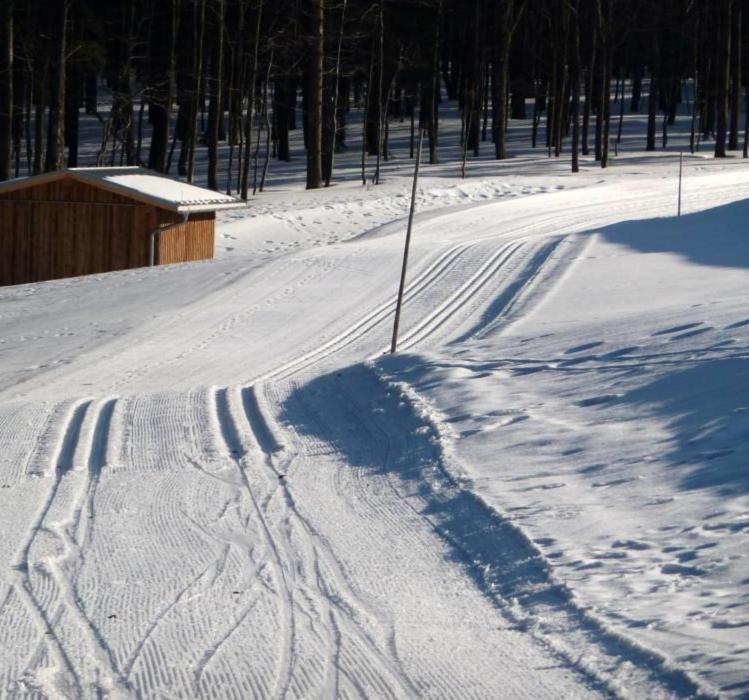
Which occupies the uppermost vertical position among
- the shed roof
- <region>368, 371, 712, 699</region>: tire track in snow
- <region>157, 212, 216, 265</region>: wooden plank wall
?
the shed roof

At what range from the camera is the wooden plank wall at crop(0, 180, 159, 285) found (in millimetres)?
23391

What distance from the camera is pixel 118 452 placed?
9328 mm

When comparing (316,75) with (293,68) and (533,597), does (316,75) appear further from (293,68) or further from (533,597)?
(533,597)

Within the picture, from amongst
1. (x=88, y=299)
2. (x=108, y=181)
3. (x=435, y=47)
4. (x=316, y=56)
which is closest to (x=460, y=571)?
(x=88, y=299)

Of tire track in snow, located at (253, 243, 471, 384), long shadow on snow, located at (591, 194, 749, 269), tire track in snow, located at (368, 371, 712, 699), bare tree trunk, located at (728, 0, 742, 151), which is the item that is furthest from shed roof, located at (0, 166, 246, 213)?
bare tree trunk, located at (728, 0, 742, 151)

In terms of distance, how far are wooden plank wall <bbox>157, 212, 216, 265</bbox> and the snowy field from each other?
625 centimetres

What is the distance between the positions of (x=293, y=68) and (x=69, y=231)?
62.7ft

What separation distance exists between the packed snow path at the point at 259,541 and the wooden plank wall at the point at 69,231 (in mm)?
7881

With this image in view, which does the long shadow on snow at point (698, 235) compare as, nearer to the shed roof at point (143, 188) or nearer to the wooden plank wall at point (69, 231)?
the shed roof at point (143, 188)

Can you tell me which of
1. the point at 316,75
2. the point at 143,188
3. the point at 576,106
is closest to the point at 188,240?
the point at 143,188

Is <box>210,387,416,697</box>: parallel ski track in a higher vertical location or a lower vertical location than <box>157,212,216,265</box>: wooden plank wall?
lower

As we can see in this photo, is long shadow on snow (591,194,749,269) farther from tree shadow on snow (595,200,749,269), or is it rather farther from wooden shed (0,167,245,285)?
wooden shed (0,167,245,285)

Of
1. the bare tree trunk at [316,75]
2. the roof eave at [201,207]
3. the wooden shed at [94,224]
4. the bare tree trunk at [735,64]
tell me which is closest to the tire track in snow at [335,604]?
the roof eave at [201,207]

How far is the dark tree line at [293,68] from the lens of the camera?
3484 centimetres
